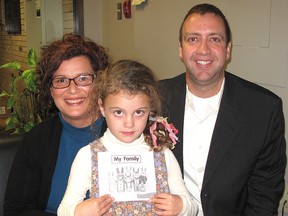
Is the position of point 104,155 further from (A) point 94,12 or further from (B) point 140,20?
(A) point 94,12

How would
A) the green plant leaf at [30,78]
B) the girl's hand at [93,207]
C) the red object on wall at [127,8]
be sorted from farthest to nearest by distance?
the red object on wall at [127,8], the green plant leaf at [30,78], the girl's hand at [93,207]

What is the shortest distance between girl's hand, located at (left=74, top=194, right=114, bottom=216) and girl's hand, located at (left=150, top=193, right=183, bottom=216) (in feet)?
0.66

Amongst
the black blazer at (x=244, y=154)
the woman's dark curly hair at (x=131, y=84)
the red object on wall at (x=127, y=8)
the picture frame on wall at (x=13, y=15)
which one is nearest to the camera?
the woman's dark curly hair at (x=131, y=84)

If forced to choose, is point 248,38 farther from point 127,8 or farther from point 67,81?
point 127,8

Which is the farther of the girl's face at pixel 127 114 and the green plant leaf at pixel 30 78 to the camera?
the green plant leaf at pixel 30 78

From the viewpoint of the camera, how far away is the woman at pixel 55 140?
165 centimetres

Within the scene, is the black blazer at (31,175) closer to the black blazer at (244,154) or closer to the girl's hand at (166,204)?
the girl's hand at (166,204)

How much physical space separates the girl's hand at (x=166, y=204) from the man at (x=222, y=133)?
420 mm

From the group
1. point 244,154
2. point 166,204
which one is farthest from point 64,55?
point 244,154

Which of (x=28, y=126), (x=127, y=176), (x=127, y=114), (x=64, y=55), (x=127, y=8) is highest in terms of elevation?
(x=127, y=8)

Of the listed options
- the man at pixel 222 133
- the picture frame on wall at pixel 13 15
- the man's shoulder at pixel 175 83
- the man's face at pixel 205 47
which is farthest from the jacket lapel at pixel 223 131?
the picture frame on wall at pixel 13 15

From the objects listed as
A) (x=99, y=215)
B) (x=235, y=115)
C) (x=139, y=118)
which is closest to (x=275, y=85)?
(x=235, y=115)

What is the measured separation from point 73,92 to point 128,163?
462 mm

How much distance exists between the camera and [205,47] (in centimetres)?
179
